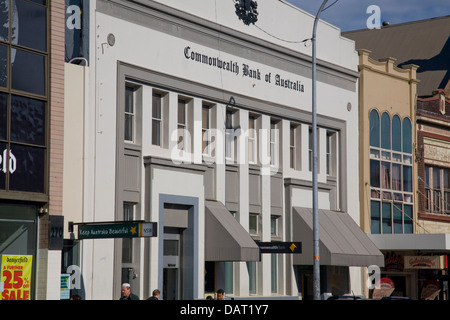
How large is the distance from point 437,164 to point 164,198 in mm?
20096

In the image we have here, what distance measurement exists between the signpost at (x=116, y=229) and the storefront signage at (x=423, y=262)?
20.9m

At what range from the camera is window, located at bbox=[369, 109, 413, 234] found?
1475 inches

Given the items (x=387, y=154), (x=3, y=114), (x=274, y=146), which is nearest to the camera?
(x=3, y=114)

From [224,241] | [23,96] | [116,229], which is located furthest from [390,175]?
[23,96]

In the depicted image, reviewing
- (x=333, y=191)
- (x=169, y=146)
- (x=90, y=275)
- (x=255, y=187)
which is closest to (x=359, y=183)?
(x=333, y=191)

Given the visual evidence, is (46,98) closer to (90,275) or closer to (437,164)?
(90,275)

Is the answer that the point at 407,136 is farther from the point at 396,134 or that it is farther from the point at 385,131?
the point at 385,131

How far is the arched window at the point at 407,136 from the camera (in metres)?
39.5

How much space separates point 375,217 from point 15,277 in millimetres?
20559

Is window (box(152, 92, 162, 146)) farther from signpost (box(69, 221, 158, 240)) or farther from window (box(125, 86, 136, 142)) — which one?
signpost (box(69, 221, 158, 240))

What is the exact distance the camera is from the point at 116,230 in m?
20.6

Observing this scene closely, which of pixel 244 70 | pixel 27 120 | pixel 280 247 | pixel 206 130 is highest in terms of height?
pixel 244 70
